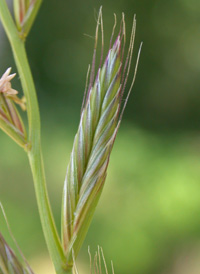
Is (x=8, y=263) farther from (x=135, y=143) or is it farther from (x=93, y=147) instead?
(x=135, y=143)

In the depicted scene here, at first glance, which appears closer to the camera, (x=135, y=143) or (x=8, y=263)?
(x=8, y=263)

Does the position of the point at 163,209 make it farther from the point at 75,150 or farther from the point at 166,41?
the point at 75,150

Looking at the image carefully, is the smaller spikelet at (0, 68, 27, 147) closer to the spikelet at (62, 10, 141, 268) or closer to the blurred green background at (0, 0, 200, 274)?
the spikelet at (62, 10, 141, 268)

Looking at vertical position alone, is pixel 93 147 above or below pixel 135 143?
above

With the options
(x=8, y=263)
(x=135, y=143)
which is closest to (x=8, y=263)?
(x=8, y=263)

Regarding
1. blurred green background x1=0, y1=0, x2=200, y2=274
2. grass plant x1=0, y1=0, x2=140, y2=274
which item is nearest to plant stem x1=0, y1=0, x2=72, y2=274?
grass plant x1=0, y1=0, x2=140, y2=274

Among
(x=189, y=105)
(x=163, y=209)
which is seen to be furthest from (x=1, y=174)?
(x=189, y=105)

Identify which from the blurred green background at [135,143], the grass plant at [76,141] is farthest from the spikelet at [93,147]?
the blurred green background at [135,143]
